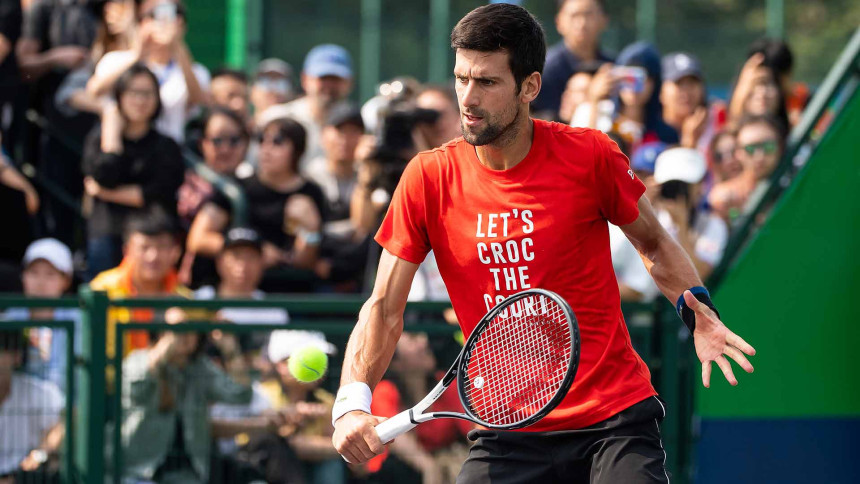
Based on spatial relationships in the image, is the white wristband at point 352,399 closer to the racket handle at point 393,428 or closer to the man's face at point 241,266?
the racket handle at point 393,428

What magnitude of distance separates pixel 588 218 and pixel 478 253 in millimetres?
402

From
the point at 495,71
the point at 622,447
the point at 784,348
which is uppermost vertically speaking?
the point at 495,71

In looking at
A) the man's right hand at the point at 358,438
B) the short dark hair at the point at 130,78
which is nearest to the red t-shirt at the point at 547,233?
the man's right hand at the point at 358,438

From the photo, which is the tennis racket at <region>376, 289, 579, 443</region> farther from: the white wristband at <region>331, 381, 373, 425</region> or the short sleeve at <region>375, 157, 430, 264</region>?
the short sleeve at <region>375, 157, 430, 264</region>

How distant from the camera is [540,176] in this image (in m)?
4.50

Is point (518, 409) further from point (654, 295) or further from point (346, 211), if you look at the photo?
point (346, 211)

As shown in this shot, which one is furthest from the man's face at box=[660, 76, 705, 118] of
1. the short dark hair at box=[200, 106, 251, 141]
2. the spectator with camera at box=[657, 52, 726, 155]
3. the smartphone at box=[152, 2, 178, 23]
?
the smartphone at box=[152, 2, 178, 23]

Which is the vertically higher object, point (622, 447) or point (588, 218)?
point (588, 218)

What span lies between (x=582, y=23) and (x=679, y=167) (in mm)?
1798

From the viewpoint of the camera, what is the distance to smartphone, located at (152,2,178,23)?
9203mm

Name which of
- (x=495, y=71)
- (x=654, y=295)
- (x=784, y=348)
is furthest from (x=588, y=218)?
(x=784, y=348)

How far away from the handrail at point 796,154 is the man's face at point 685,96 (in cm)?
167

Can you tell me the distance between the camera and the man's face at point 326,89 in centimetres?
990

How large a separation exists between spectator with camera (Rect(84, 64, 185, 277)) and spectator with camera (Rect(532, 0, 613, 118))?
2648 mm
